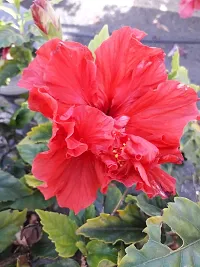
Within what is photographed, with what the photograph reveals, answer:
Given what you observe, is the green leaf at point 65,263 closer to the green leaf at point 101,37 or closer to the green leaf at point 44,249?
the green leaf at point 44,249

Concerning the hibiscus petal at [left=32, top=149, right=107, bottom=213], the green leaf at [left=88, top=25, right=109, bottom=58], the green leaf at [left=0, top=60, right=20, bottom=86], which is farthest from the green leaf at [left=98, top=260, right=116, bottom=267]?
the green leaf at [left=0, top=60, right=20, bottom=86]

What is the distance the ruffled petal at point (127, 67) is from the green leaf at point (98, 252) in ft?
0.72

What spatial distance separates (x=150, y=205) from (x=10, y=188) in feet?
0.83

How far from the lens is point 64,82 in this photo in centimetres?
55

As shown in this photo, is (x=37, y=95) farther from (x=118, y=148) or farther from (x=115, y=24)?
(x=115, y=24)

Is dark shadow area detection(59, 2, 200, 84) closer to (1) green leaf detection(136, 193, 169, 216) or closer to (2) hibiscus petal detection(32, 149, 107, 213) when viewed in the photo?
(1) green leaf detection(136, 193, 169, 216)

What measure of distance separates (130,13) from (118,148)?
83.7 inches

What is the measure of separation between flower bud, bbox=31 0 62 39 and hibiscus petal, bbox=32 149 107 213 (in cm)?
24

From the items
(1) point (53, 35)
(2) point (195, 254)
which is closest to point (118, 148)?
(2) point (195, 254)

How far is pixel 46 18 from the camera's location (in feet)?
2.23

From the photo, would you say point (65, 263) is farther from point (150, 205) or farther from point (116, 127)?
point (116, 127)

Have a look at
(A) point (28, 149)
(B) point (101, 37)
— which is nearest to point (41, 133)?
(A) point (28, 149)

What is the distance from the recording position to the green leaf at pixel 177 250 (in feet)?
1.68

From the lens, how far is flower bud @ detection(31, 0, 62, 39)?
26.1 inches
